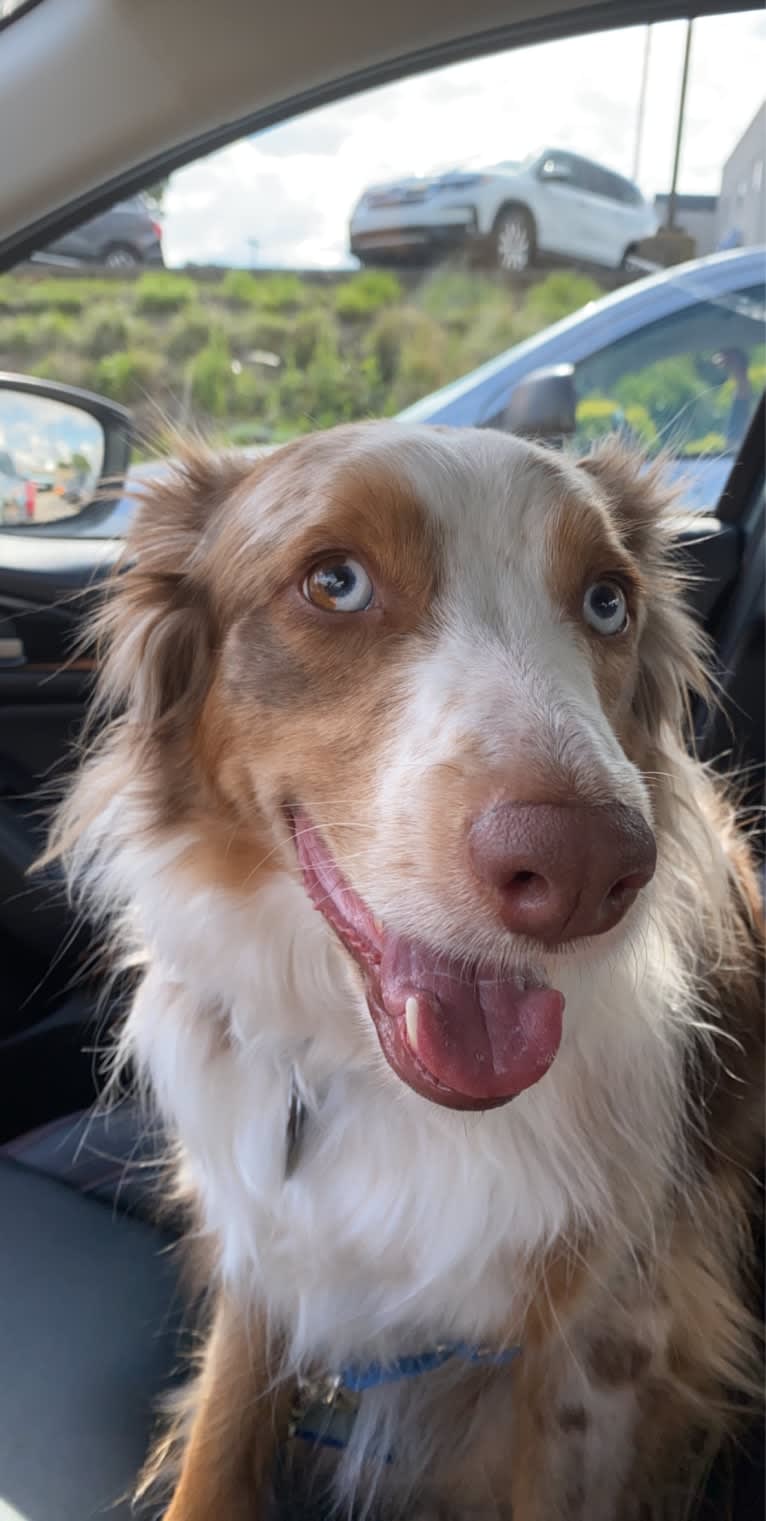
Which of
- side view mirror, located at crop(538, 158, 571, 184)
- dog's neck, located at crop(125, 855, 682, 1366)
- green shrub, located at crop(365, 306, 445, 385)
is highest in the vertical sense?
side view mirror, located at crop(538, 158, 571, 184)

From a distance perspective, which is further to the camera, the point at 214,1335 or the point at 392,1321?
the point at 214,1335

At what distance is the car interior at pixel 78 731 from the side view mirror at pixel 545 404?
1.50ft

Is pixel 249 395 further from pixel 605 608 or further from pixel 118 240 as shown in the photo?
pixel 605 608

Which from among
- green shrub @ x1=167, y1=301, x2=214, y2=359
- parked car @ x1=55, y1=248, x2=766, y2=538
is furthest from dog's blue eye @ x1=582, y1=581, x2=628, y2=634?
green shrub @ x1=167, y1=301, x2=214, y2=359

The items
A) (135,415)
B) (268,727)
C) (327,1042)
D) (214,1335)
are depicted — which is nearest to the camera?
(268,727)

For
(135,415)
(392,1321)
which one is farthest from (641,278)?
(392,1321)

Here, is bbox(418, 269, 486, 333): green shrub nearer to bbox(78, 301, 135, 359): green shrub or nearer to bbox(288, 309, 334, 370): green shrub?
bbox(288, 309, 334, 370): green shrub

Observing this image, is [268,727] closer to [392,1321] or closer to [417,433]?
[417,433]

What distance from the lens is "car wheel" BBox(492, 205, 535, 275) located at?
3.39 m

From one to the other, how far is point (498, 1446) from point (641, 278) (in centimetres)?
295

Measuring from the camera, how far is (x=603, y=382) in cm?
338

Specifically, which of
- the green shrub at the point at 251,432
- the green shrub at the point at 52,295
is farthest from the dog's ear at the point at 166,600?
the green shrub at the point at 52,295

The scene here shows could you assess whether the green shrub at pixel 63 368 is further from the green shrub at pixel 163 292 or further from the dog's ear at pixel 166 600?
the dog's ear at pixel 166 600

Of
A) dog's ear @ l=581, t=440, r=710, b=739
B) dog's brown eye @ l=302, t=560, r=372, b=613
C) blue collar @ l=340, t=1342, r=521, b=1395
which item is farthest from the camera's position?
dog's ear @ l=581, t=440, r=710, b=739
